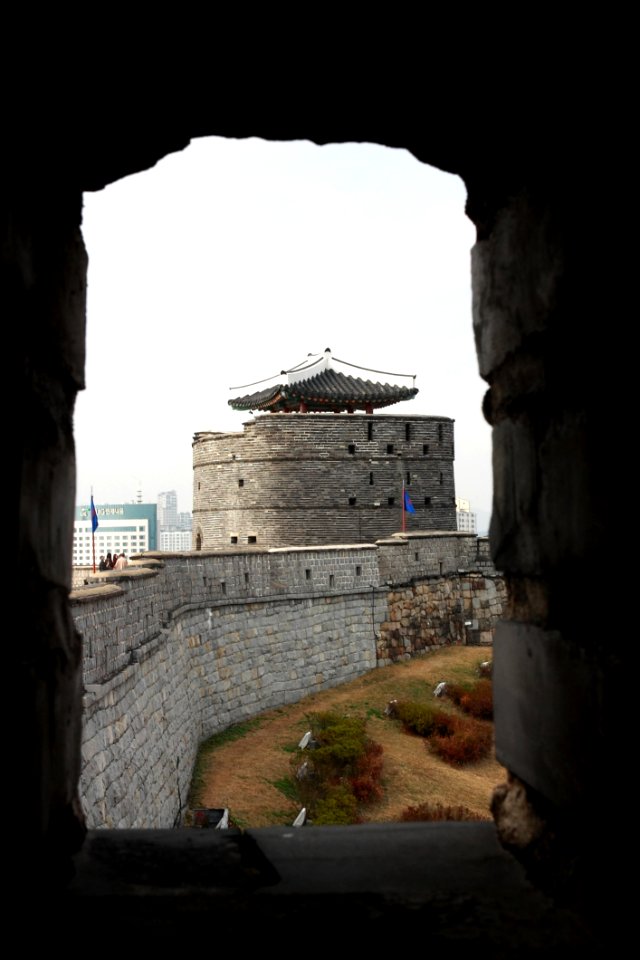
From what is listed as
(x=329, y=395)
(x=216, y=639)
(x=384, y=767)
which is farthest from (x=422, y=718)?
(x=329, y=395)

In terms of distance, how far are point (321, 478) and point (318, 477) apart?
97 millimetres

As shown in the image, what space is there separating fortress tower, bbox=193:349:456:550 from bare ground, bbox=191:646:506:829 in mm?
8526

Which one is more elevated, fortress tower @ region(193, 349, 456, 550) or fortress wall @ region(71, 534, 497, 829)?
fortress tower @ region(193, 349, 456, 550)

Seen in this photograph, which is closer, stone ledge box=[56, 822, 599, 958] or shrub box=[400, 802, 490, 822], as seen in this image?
stone ledge box=[56, 822, 599, 958]

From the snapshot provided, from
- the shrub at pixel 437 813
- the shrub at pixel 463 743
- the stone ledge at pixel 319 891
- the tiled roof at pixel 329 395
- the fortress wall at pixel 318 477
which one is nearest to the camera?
the stone ledge at pixel 319 891

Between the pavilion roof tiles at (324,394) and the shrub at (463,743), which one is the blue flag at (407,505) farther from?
the shrub at (463,743)

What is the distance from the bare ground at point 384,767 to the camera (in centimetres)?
1148

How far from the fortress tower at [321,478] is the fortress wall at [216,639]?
376 cm

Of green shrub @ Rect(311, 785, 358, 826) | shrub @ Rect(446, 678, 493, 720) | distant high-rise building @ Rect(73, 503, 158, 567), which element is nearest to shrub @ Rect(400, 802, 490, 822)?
green shrub @ Rect(311, 785, 358, 826)

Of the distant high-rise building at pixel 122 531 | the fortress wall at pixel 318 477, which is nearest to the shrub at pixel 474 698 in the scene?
the fortress wall at pixel 318 477

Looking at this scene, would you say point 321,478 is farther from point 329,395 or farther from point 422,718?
point 422,718

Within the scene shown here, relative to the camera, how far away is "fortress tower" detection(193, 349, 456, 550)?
88.9 ft

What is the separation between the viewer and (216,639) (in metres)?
15.7

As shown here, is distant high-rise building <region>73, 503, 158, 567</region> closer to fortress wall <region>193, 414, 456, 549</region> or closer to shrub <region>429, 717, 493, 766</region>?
fortress wall <region>193, 414, 456, 549</region>
